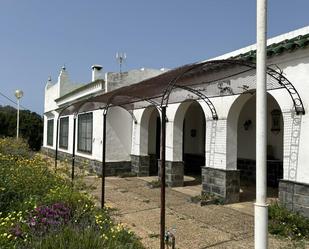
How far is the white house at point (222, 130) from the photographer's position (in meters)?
6.76

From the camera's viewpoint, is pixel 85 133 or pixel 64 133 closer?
pixel 85 133

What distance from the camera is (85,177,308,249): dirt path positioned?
582 cm

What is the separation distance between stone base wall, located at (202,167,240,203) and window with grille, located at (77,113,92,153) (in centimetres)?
767

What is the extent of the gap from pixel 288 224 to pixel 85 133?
11.4 metres

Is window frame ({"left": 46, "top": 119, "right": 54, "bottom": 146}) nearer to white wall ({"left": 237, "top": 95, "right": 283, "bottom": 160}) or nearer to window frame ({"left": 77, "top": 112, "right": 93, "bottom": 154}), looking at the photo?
window frame ({"left": 77, "top": 112, "right": 93, "bottom": 154})

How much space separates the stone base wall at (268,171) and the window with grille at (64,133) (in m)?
10.3

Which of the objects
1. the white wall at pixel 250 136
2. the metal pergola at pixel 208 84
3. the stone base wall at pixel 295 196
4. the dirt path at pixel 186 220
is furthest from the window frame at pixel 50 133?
the stone base wall at pixel 295 196

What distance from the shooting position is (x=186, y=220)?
7.22 metres

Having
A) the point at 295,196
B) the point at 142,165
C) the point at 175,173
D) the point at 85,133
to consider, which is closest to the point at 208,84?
the point at 295,196

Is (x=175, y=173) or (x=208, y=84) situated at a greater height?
(x=208, y=84)

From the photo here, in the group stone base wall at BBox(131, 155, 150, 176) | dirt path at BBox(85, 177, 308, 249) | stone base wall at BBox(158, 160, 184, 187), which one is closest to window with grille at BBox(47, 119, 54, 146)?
stone base wall at BBox(131, 155, 150, 176)

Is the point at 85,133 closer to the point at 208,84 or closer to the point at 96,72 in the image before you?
the point at 96,72

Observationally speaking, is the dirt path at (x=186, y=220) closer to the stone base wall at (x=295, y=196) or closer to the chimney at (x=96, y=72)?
the stone base wall at (x=295, y=196)

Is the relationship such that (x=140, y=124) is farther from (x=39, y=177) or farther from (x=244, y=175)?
(x=39, y=177)
